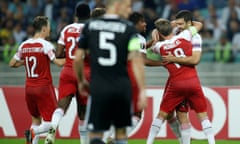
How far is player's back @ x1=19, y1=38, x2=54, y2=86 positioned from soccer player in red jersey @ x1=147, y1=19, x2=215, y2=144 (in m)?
1.67

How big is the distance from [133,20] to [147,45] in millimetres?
719

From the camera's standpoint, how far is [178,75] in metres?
12.8

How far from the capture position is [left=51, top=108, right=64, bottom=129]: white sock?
41.0 ft

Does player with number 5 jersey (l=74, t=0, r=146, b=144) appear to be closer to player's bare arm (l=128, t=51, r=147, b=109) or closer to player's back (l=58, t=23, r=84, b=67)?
player's bare arm (l=128, t=51, r=147, b=109)

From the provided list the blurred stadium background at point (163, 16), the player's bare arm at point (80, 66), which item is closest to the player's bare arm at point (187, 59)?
the player's bare arm at point (80, 66)

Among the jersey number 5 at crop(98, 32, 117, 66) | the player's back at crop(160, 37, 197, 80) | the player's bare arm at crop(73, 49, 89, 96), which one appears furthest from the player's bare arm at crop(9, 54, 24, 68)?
the jersey number 5 at crop(98, 32, 117, 66)

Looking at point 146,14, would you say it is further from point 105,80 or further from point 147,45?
point 105,80

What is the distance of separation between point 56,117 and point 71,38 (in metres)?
1.21

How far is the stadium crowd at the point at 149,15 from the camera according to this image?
798 inches

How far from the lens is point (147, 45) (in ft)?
44.6

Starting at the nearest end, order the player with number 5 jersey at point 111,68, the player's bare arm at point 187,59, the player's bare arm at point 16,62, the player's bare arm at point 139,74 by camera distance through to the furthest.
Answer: the player's bare arm at point 139,74
the player with number 5 jersey at point 111,68
the player's bare arm at point 187,59
the player's bare arm at point 16,62

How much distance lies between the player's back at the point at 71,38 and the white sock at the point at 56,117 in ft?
2.41

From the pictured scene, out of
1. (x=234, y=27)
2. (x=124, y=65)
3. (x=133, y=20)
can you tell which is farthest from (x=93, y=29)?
(x=234, y=27)

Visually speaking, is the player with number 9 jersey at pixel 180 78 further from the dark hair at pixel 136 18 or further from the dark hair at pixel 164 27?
the dark hair at pixel 136 18
